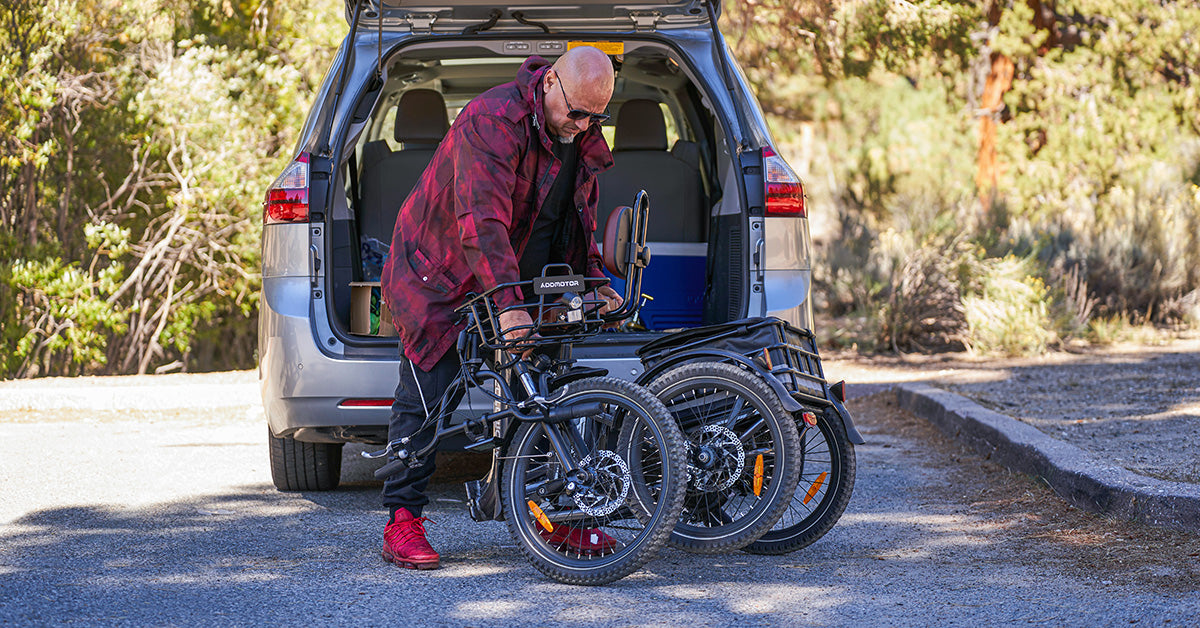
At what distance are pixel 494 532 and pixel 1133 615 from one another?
7.36 ft

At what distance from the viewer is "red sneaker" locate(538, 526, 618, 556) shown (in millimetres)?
4156

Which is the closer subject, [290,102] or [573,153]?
[573,153]

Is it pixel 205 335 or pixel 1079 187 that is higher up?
pixel 1079 187

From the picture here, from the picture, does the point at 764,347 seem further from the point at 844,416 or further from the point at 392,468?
the point at 392,468

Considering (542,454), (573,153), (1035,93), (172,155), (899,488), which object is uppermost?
(1035,93)

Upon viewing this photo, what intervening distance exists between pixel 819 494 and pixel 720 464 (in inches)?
19.0

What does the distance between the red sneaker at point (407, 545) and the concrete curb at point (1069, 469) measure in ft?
7.93

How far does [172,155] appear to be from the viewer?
12.4m

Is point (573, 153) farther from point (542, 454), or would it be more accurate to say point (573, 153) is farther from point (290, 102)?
point (290, 102)

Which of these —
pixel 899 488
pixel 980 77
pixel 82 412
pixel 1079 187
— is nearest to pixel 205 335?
pixel 82 412

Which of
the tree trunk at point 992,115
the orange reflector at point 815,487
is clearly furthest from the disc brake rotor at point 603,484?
the tree trunk at point 992,115

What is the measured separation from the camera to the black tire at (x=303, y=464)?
552 cm

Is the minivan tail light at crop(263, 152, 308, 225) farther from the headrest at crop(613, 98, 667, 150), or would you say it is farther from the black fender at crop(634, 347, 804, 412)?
the headrest at crop(613, 98, 667, 150)

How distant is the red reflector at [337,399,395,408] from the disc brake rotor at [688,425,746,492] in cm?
123
